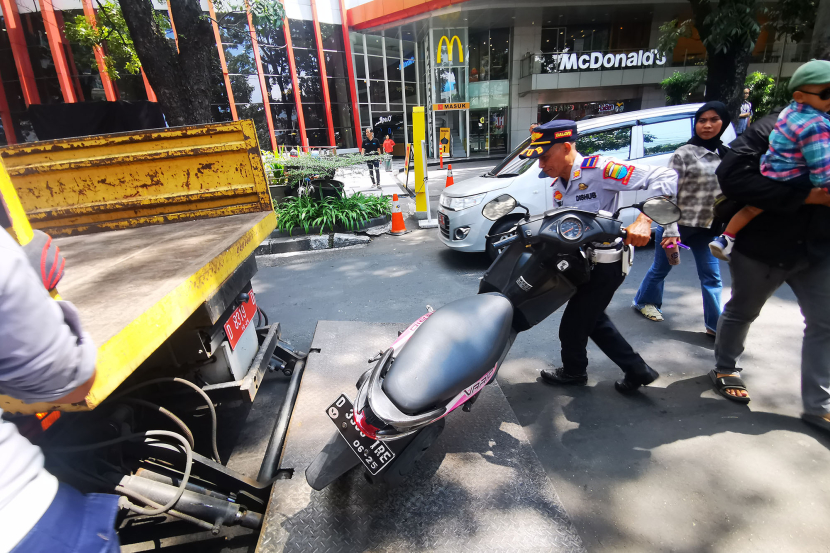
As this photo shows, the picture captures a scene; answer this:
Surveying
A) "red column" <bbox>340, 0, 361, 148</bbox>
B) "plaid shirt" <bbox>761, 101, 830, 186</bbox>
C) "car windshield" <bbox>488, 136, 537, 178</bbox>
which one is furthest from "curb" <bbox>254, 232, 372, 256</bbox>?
"red column" <bbox>340, 0, 361, 148</bbox>

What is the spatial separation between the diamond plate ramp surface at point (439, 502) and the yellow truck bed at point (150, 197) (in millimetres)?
1051

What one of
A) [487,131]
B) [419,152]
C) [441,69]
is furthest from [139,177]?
[487,131]

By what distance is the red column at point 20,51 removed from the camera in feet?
50.1

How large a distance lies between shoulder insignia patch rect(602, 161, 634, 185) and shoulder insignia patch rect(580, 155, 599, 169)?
0.24ft

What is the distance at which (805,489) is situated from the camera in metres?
2.06

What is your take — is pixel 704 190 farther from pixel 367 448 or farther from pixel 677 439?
pixel 367 448

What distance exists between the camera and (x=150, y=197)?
3027mm

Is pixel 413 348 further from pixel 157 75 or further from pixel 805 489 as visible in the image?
pixel 157 75

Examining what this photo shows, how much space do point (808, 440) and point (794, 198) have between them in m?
1.44

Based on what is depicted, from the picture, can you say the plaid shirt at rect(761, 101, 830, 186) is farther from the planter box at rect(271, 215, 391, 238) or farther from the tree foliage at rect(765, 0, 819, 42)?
the tree foliage at rect(765, 0, 819, 42)

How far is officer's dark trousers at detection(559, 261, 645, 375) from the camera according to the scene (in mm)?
2494

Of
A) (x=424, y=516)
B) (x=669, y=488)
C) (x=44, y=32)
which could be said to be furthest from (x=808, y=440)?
(x=44, y=32)

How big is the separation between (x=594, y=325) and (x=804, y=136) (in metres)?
1.47

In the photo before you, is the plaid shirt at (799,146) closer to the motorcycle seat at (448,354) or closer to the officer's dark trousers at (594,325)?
the officer's dark trousers at (594,325)
